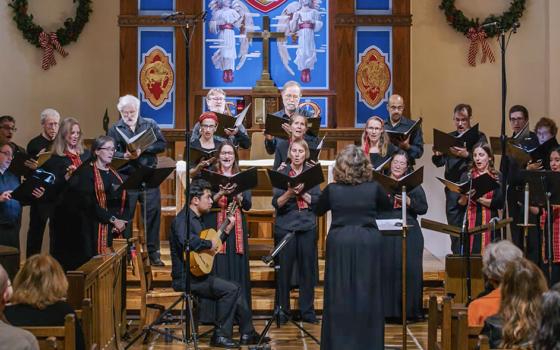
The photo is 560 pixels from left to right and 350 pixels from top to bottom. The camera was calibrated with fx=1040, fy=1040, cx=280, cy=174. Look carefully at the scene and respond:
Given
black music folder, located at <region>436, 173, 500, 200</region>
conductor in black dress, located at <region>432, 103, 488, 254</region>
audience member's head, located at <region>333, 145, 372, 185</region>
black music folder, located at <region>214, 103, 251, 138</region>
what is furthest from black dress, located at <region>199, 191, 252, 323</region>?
conductor in black dress, located at <region>432, 103, 488, 254</region>

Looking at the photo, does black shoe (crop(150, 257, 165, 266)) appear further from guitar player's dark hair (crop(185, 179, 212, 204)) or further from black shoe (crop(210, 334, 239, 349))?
black shoe (crop(210, 334, 239, 349))

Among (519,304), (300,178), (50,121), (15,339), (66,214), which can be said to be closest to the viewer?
(15,339)

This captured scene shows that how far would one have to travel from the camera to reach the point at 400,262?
8.38 metres

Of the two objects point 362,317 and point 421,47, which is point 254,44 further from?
point 362,317

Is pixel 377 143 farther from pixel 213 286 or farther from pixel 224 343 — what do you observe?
pixel 224 343

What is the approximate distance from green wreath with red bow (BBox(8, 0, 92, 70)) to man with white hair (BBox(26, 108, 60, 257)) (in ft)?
7.11

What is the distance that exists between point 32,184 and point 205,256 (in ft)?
5.03

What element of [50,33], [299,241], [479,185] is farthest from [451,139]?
[50,33]

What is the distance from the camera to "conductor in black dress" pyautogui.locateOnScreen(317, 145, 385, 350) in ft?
22.1

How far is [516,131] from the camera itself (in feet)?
29.9

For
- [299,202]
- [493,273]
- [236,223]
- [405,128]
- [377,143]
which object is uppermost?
[405,128]

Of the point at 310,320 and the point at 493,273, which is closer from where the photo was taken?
the point at 493,273

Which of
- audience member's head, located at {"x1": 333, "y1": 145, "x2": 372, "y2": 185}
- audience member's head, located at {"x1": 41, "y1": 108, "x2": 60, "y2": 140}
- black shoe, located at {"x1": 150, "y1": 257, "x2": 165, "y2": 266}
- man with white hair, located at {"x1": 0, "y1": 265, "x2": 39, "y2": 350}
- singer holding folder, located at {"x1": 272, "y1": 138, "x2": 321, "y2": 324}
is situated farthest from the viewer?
audience member's head, located at {"x1": 41, "y1": 108, "x2": 60, "y2": 140}

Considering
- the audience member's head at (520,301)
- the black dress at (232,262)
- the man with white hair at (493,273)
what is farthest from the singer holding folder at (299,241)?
the audience member's head at (520,301)
